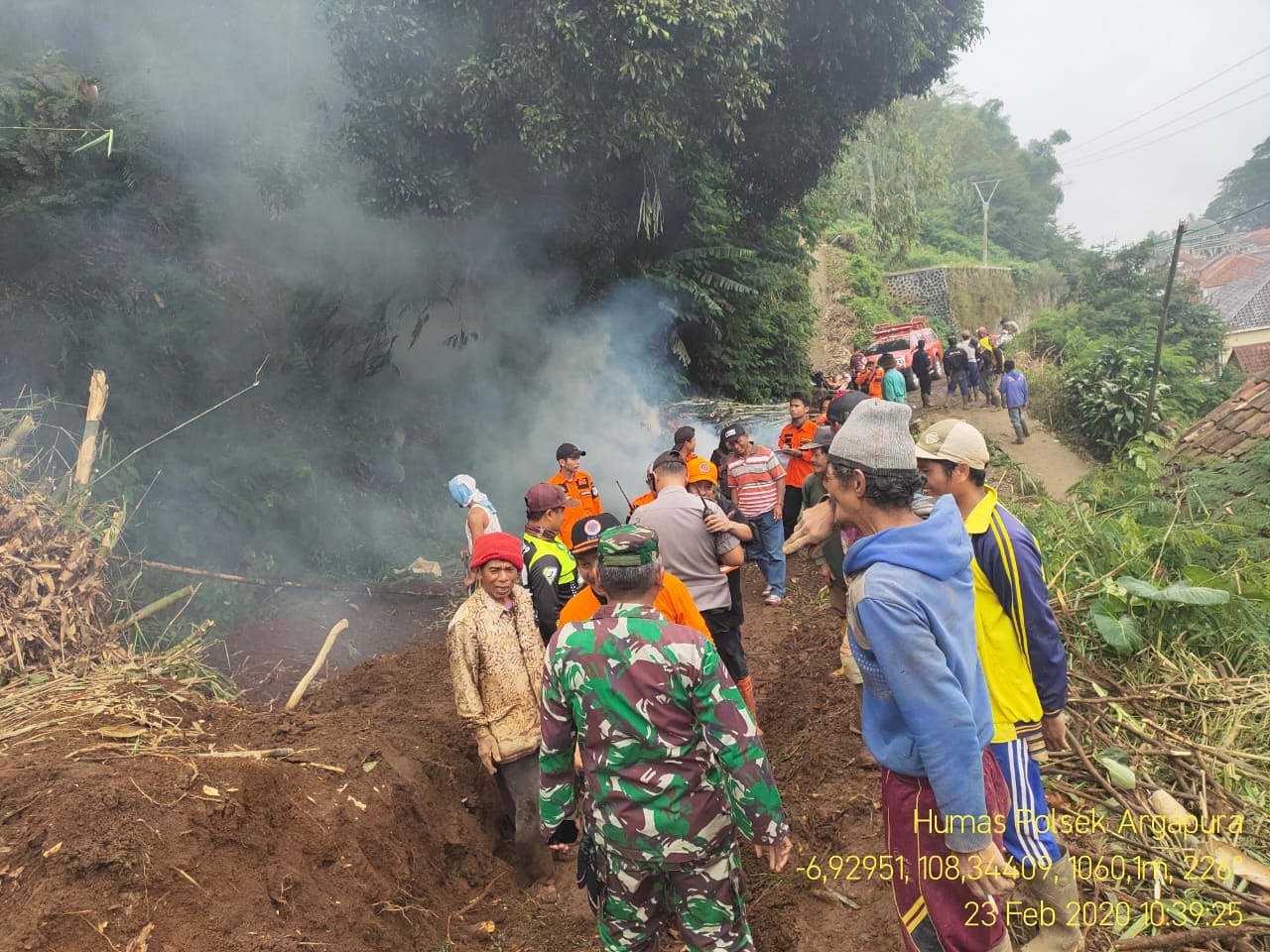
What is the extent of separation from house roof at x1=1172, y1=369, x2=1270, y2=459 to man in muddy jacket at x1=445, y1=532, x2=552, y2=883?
21.3ft

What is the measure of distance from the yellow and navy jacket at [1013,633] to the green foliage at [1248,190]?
8227cm

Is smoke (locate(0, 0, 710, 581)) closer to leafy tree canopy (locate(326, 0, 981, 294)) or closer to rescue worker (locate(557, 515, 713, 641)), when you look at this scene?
leafy tree canopy (locate(326, 0, 981, 294))

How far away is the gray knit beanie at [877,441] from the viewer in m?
2.05

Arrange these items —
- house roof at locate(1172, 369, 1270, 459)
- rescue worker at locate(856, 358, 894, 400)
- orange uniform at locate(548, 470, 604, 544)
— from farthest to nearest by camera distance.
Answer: rescue worker at locate(856, 358, 894, 400)
house roof at locate(1172, 369, 1270, 459)
orange uniform at locate(548, 470, 604, 544)

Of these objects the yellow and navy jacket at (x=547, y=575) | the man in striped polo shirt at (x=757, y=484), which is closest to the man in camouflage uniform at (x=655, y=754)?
the yellow and navy jacket at (x=547, y=575)

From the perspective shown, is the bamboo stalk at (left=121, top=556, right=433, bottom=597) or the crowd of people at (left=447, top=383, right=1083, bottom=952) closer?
the crowd of people at (left=447, top=383, right=1083, bottom=952)

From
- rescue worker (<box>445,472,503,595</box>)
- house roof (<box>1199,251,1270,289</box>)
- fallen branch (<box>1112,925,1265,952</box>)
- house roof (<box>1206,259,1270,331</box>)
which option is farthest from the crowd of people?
house roof (<box>1199,251,1270,289</box>)

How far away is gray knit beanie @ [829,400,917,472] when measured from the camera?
Result: 6.73ft

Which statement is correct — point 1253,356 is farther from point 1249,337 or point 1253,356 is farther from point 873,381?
point 873,381

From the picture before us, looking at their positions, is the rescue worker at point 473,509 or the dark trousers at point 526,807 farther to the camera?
the rescue worker at point 473,509

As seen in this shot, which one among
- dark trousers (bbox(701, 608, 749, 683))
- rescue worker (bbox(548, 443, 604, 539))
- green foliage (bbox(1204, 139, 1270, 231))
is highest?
green foliage (bbox(1204, 139, 1270, 231))

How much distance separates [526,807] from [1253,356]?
1540 inches

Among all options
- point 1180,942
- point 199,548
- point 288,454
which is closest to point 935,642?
point 1180,942

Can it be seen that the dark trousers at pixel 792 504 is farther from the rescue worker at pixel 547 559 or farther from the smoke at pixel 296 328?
the smoke at pixel 296 328
